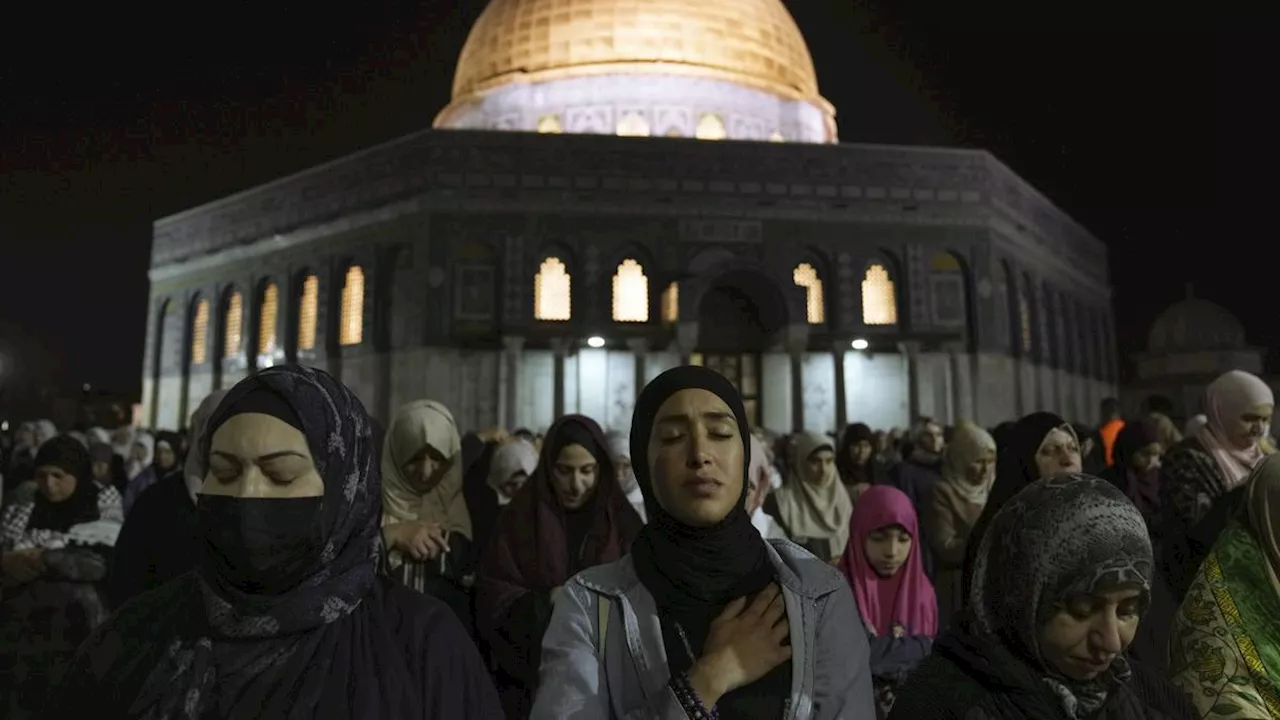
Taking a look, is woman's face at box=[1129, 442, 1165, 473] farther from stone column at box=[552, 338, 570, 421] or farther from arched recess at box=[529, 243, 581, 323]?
arched recess at box=[529, 243, 581, 323]

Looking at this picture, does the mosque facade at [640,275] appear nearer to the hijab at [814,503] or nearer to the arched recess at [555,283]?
the arched recess at [555,283]

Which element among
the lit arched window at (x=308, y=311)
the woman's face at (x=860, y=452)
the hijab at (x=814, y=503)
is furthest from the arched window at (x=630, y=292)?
the hijab at (x=814, y=503)

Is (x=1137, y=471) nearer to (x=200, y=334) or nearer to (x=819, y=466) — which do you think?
(x=819, y=466)

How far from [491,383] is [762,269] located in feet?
22.2

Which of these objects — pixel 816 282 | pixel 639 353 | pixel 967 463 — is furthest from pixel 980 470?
pixel 816 282

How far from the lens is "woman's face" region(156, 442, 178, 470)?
29.8 feet

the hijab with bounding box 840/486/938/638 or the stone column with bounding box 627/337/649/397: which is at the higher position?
the stone column with bounding box 627/337/649/397

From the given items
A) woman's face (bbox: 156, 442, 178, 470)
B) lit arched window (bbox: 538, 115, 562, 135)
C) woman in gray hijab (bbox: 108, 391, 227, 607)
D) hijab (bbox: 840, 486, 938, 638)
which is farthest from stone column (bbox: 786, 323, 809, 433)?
woman in gray hijab (bbox: 108, 391, 227, 607)

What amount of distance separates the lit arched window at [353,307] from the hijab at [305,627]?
2263cm

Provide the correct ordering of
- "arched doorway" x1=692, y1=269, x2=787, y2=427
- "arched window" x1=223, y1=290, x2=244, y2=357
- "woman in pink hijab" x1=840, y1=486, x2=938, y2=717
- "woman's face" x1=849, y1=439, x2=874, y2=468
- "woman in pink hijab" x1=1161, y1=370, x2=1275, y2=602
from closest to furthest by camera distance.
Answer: "woman in pink hijab" x1=1161, y1=370, x2=1275, y2=602 < "woman in pink hijab" x1=840, y1=486, x2=938, y2=717 < "woman's face" x1=849, y1=439, x2=874, y2=468 < "arched doorway" x1=692, y1=269, x2=787, y2=427 < "arched window" x1=223, y1=290, x2=244, y2=357

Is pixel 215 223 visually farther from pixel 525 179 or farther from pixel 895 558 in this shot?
pixel 895 558

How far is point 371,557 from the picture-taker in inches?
81.9

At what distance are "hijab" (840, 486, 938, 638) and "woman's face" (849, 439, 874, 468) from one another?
310 cm

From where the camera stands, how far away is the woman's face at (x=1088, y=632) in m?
2.10
